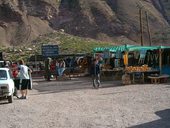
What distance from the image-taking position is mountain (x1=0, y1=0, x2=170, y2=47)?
103 meters

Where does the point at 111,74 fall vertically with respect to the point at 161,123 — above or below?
above

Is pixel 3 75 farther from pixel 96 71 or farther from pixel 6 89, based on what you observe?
pixel 96 71

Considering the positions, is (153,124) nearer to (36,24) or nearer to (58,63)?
(58,63)

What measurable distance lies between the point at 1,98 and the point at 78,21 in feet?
305

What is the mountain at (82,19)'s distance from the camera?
339 feet

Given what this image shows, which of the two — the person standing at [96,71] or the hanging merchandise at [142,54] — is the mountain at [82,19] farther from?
the person standing at [96,71]

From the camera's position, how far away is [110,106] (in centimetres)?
1623

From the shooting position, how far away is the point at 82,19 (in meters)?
112

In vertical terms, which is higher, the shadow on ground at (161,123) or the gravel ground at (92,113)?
the gravel ground at (92,113)

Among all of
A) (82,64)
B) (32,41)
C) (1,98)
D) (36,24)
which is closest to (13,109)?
(1,98)

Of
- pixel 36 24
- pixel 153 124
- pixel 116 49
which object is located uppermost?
pixel 36 24

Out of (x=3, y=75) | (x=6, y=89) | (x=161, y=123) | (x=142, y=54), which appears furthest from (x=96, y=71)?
(x=161, y=123)

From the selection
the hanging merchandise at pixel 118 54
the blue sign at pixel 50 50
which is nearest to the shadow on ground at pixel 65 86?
the hanging merchandise at pixel 118 54

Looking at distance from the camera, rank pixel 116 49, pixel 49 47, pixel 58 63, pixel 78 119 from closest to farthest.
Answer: pixel 78 119 < pixel 116 49 < pixel 58 63 < pixel 49 47
